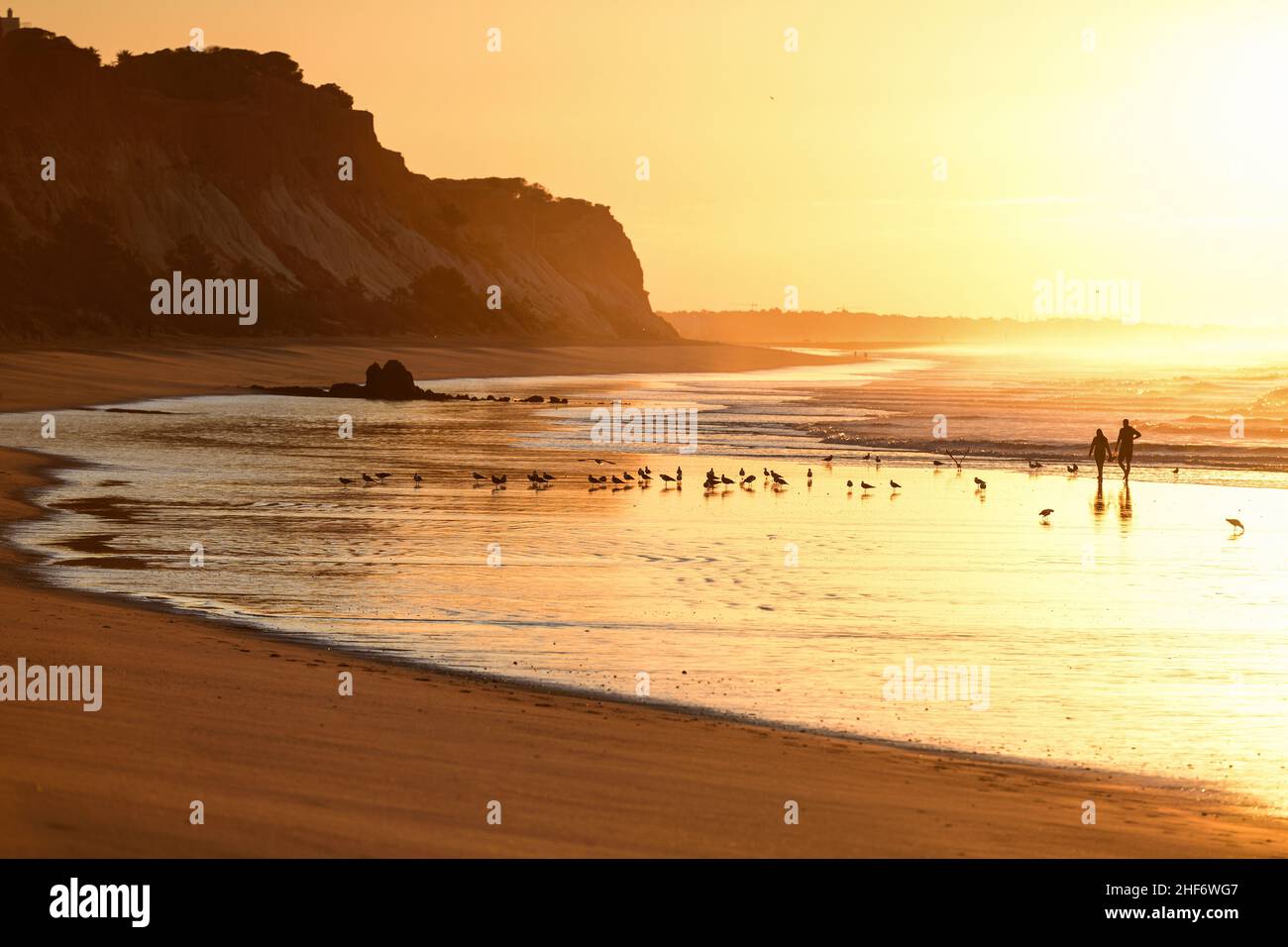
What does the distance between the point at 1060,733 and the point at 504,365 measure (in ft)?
339

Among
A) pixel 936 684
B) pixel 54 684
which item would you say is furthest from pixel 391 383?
pixel 54 684

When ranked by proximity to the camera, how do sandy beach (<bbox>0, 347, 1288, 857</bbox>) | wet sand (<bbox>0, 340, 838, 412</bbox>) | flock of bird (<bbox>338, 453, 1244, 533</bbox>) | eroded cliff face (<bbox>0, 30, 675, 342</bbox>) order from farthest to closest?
A: eroded cliff face (<bbox>0, 30, 675, 342</bbox>), wet sand (<bbox>0, 340, 838, 412</bbox>), flock of bird (<bbox>338, 453, 1244, 533</bbox>), sandy beach (<bbox>0, 347, 1288, 857</bbox>)

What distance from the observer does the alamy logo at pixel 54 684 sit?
32.5 ft

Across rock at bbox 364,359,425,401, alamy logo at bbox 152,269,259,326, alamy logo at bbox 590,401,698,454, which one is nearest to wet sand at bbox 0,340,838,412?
rock at bbox 364,359,425,401

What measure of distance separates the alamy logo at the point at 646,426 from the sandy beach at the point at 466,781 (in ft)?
97.1

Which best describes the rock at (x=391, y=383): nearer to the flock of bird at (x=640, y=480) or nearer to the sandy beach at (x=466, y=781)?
Result: the flock of bird at (x=640, y=480)

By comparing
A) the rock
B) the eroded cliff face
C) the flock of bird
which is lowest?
the flock of bird

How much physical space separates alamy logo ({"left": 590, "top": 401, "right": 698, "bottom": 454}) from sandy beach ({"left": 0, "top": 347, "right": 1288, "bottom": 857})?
97.1 feet
